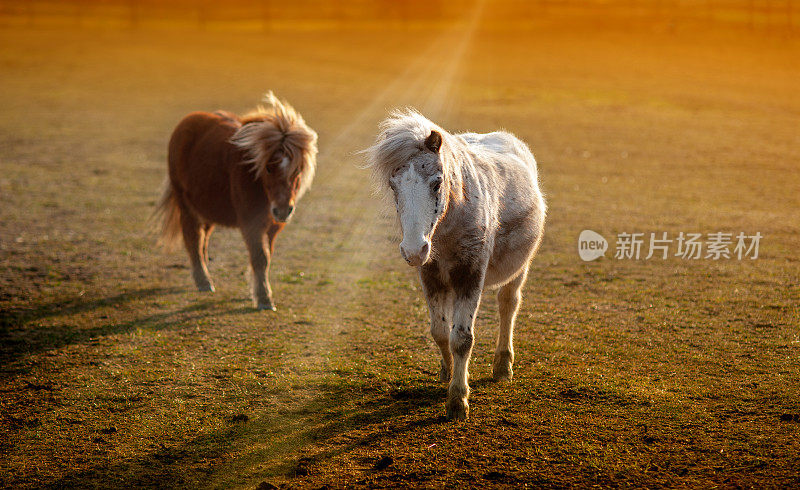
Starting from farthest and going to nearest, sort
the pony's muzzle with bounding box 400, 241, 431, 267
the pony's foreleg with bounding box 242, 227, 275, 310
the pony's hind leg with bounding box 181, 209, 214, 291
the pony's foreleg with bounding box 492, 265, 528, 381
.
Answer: the pony's hind leg with bounding box 181, 209, 214, 291
the pony's foreleg with bounding box 242, 227, 275, 310
the pony's foreleg with bounding box 492, 265, 528, 381
the pony's muzzle with bounding box 400, 241, 431, 267

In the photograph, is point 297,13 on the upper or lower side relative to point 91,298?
upper

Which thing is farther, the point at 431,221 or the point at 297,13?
the point at 297,13

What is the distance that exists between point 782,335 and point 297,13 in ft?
164

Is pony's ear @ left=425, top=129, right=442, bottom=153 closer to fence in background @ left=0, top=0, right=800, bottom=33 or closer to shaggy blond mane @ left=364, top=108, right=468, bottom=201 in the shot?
shaggy blond mane @ left=364, top=108, right=468, bottom=201

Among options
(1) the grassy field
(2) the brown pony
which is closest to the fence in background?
(1) the grassy field

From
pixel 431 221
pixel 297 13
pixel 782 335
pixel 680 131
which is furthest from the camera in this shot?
pixel 297 13

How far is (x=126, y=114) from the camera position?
19.4 m

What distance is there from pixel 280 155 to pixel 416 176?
9.09ft

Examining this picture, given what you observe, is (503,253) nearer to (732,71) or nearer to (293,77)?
(293,77)

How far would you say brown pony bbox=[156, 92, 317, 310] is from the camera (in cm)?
618

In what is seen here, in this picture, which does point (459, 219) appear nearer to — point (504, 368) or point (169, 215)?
point (504, 368)

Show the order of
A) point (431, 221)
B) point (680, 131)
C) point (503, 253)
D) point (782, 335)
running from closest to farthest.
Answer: point (431, 221) → point (503, 253) → point (782, 335) → point (680, 131)

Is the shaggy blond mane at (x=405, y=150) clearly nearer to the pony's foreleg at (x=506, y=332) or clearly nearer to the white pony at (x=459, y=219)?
the white pony at (x=459, y=219)

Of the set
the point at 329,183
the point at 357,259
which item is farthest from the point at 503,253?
the point at 329,183
